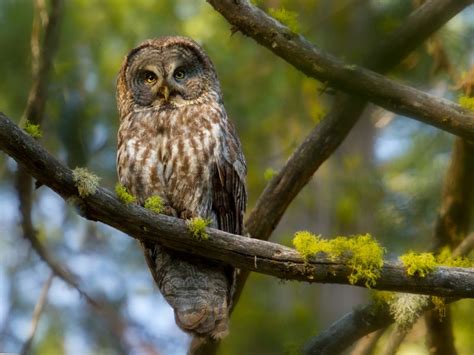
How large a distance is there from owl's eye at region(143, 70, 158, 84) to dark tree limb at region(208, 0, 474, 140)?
84cm

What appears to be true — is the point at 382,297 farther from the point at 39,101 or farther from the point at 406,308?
the point at 39,101

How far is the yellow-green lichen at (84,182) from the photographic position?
151 inches

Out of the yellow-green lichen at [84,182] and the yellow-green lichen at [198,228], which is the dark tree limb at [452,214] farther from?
the yellow-green lichen at [84,182]

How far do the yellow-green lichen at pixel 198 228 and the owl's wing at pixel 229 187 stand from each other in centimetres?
99

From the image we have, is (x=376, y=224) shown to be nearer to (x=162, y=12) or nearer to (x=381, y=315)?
(x=381, y=315)

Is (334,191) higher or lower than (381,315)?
higher

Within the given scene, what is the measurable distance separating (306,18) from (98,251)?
8.84 feet

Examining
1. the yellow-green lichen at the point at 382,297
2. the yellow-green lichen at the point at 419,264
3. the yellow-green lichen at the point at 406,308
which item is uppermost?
the yellow-green lichen at the point at 382,297

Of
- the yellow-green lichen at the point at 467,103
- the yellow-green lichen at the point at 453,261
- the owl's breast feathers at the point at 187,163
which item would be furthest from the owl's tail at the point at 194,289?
the yellow-green lichen at the point at 467,103

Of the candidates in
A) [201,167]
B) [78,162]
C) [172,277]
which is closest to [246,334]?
[172,277]

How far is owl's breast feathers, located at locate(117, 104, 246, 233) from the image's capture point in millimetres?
5066

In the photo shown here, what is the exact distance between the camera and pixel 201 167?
200 inches

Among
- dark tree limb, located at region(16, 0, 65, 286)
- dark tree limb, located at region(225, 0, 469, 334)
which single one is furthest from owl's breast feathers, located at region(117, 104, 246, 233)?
dark tree limb, located at region(16, 0, 65, 286)

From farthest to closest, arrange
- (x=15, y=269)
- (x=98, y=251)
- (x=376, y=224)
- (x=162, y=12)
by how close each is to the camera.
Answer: (x=162, y=12) < (x=98, y=251) < (x=15, y=269) < (x=376, y=224)
